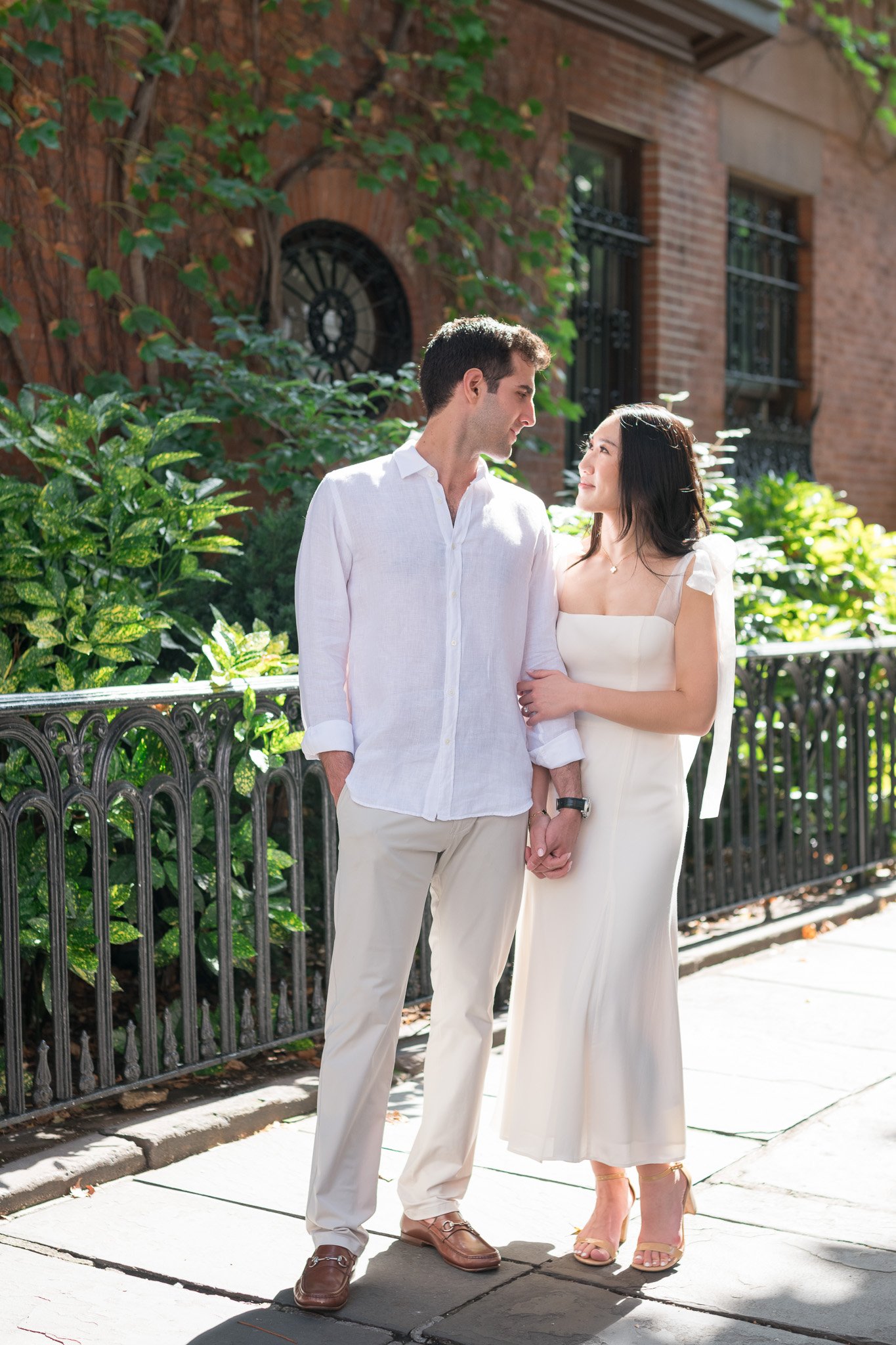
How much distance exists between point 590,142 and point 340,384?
4.27m

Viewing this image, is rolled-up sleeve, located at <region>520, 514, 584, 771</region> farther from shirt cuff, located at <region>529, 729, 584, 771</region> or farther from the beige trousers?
the beige trousers

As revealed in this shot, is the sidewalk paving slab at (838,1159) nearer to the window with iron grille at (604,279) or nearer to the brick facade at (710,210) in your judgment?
the brick facade at (710,210)

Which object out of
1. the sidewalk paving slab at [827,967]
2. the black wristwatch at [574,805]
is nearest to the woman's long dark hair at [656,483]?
the black wristwatch at [574,805]

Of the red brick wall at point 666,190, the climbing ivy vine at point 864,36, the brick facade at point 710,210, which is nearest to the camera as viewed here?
the brick facade at point 710,210

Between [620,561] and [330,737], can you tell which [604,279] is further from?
[330,737]

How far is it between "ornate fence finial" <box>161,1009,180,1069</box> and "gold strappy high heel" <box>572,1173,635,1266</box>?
1329 mm

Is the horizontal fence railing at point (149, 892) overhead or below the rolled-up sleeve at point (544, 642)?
below

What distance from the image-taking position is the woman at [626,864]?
3.24m

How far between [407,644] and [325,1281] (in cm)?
127

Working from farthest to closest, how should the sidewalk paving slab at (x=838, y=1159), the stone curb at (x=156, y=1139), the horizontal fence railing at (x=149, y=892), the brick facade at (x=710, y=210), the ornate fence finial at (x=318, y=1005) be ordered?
the brick facade at (x=710, y=210) → the ornate fence finial at (x=318, y=1005) → the horizontal fence railing at (x=149, y=892) → the sidewalk paving slab at (x=838, y=1159) → the stone curb at (x=156, y=1139)

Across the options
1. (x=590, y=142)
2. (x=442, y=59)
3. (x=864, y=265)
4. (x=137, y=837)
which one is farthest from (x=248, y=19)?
(x=864, y=265)

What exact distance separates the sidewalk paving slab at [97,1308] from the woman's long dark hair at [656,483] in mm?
1727

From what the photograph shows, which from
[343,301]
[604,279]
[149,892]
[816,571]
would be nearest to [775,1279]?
[149,892]

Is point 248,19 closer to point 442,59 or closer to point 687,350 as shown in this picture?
point 442,59
